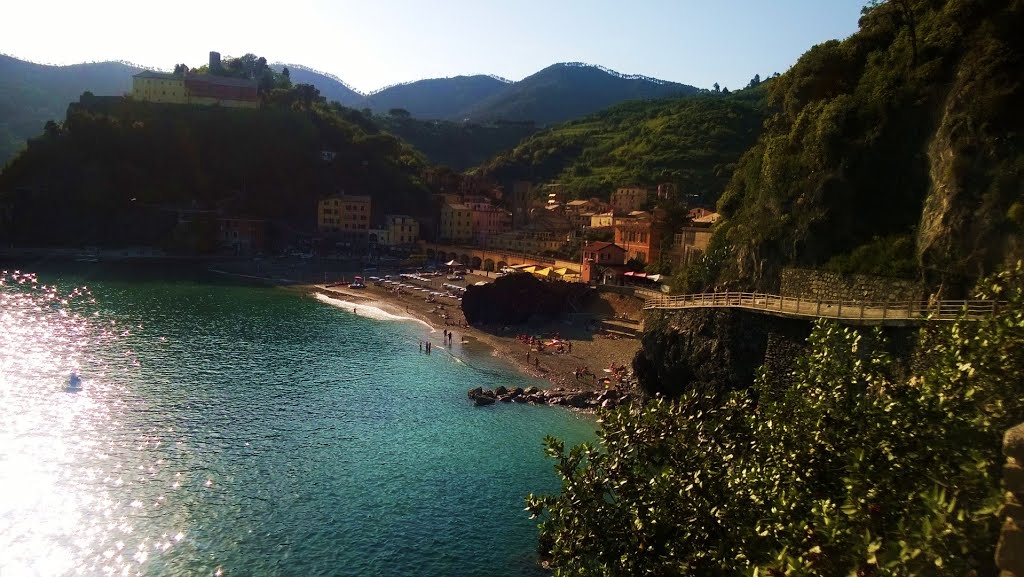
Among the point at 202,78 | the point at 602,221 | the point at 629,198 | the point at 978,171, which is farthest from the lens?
the point at 202,78

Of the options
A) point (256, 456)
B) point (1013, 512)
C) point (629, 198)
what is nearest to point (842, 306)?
point (1013, 512)

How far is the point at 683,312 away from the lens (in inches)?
1350

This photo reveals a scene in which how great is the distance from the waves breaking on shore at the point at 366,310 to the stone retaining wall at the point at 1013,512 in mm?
55274

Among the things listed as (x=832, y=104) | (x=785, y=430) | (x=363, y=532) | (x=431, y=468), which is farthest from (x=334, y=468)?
(x=832, y=104)

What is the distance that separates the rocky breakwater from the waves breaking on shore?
68.3ft

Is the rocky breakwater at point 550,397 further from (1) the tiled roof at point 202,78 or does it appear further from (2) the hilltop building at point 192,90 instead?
(1) the tiled roof at point 202,78

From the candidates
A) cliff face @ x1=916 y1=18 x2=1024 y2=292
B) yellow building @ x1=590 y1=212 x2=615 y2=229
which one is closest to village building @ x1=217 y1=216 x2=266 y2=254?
yellow building @ x1=590 y1=212 x2=615 y2=229

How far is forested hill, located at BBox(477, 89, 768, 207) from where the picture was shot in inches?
4678

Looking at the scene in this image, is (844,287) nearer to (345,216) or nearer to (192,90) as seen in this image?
(345,216)

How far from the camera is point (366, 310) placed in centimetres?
6831

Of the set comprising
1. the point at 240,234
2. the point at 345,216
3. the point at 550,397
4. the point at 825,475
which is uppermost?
the point at 345,216

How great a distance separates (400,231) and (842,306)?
89037 millimetres

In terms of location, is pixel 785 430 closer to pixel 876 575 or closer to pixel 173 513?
pixel 876 575

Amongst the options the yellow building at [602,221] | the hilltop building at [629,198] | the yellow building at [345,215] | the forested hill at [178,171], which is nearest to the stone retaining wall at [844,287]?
the yellow building at [602,221]
